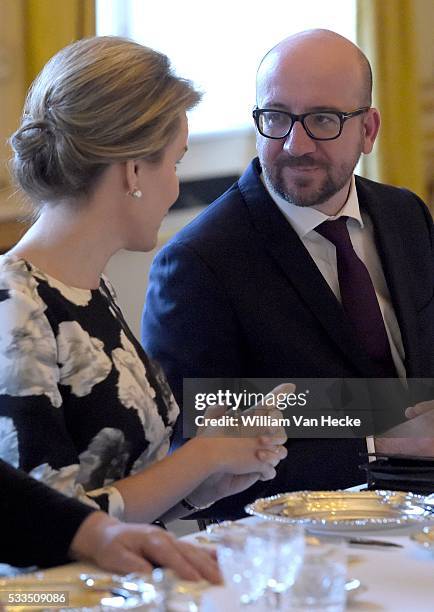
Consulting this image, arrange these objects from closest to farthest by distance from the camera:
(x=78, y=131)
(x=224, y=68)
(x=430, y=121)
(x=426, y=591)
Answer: (x=426, y=591) < (x=78, y=131) < (x=224, y=68) < (x=430, y=121)

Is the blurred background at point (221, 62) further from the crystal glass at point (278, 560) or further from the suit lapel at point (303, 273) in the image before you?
the crystal glass at point (278, 560)

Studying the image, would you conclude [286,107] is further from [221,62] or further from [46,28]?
[221,62]

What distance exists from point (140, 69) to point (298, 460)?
0.91 m

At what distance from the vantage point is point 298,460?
7.73 feet

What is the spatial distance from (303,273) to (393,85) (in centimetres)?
321

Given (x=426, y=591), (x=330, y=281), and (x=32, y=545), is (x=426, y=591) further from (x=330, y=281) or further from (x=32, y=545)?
(x=330, y=281)

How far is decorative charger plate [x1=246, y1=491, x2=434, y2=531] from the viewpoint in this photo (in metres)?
1.63

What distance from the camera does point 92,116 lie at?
6.17ft

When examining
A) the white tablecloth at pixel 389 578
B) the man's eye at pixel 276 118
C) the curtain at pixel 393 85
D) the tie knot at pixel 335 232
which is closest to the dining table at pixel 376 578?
the white tablecloth at pixel 389 578

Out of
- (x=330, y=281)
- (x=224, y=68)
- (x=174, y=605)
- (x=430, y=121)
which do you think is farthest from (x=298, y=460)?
(x=430, y=121)

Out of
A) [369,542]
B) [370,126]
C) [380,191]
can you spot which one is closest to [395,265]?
[380,191]

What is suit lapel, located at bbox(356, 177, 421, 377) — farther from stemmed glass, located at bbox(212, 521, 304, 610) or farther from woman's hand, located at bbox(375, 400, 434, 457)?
stemmed glass, located at bbox(212, 521, 304, 610)

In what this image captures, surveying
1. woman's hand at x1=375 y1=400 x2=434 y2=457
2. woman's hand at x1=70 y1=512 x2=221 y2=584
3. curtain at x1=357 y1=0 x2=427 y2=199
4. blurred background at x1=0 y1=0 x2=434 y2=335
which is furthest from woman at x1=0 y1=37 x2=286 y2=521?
curtain at x1=357 y1=0 x2=427 y2=199

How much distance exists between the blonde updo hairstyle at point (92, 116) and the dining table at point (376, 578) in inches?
27.1
